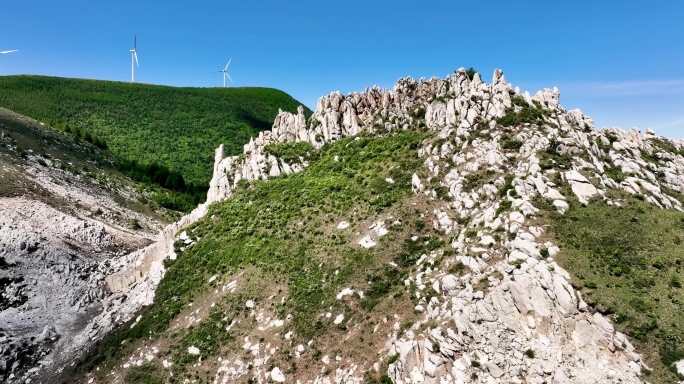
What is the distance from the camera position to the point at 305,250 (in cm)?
4522

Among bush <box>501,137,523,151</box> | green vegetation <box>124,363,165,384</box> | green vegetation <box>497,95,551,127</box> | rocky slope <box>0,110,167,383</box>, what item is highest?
green vegetation <box>497,95,551,127</box>

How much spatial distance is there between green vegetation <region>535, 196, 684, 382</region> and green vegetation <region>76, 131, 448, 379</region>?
11528mm

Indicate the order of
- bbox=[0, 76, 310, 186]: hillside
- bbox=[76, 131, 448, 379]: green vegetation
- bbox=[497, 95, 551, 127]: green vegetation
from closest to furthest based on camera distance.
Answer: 1. bbox=[76, 131, 448, 379]: green vegetation
2. bbox=[497, 95, 551, 127]: green vegetation
3. bbox=[0, 76, 310, 186]: hillside

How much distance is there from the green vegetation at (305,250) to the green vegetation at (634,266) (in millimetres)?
11528

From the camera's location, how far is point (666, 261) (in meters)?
31.8

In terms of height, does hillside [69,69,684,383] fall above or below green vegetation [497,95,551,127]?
below

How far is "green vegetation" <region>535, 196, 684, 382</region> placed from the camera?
27.4 m

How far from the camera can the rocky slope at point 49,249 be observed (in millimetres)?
45469

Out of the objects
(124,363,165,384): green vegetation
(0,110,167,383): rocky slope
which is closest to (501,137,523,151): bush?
(124,363,165,384): green vegetation

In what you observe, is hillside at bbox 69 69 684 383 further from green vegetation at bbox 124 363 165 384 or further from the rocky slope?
the rocky slope

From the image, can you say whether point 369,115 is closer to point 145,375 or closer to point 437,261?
point 437,261

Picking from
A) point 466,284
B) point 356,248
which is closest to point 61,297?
point 356,248

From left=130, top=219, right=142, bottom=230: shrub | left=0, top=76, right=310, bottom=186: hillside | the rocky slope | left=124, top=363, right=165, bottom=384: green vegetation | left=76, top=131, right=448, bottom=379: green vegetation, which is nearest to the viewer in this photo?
left=124, top=363, right=165, bottom=384: green vegetation

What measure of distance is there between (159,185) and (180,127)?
65.3m
